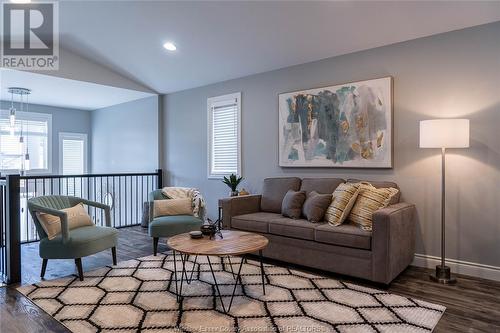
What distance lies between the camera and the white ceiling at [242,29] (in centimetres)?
328

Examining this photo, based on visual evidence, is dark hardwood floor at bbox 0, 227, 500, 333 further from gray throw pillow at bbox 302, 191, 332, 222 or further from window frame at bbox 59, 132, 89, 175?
window frame at bbox 59, 132, 89, 175

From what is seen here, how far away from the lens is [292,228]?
3.52m

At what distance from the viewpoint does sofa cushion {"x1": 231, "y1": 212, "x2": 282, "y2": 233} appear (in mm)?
3793

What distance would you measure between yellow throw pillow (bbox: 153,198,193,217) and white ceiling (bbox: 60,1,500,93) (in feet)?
7.03

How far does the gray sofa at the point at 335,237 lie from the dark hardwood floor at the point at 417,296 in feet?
0.58

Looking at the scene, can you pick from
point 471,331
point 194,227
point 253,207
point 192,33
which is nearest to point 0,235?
point 194,227

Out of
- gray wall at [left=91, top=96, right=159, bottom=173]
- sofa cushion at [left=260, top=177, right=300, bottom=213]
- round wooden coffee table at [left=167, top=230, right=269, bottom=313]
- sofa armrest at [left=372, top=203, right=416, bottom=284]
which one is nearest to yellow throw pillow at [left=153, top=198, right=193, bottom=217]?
sofa cushion at [left=260, top=177, right=300, bottom=213]

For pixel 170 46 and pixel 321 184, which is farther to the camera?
pixel 170 46

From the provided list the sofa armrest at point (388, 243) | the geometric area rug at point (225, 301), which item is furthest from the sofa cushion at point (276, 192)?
the sofa armrest at point (388, 243)

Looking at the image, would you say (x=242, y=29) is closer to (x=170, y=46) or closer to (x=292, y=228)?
(x=170, y=46)

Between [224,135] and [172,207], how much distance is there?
1.69m

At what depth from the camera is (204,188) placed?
19.2 feet
